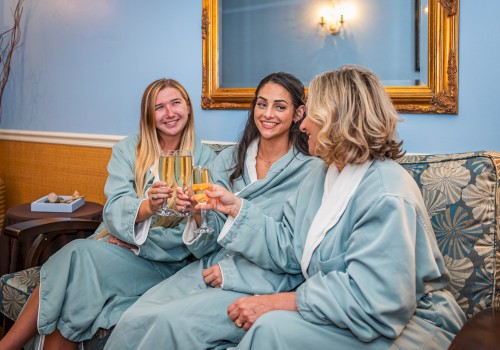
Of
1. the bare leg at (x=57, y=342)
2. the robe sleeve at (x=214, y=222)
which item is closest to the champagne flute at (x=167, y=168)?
the robe sleeve at (x=214, y=222)

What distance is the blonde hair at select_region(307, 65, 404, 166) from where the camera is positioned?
1425 mm

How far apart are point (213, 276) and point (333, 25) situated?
127 cm

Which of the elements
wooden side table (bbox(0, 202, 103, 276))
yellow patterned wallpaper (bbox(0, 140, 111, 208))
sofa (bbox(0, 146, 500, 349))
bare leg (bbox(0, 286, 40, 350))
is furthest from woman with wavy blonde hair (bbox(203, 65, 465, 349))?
yellow patterned wallpaper (bbox(0, 140, 111, 208))

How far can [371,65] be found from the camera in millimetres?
2137

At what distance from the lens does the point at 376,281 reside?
4.13 feet

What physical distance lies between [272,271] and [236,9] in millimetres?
1432

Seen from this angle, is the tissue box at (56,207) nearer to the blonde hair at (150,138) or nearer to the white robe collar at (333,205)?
the blonde hair at (150,138)

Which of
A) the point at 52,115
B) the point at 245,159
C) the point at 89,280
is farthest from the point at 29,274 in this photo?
the point at 52,115

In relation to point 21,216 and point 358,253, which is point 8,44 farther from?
point 358,253

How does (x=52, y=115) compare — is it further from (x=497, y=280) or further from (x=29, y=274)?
(x=497, y=280)

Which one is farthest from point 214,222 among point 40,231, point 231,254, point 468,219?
point 468,219

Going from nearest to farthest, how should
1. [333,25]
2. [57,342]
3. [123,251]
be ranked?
[57,342]
[123,251]
[333,25]

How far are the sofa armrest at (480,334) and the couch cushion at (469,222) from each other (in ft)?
0.74

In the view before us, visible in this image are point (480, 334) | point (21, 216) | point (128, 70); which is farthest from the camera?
point (128, 70)
